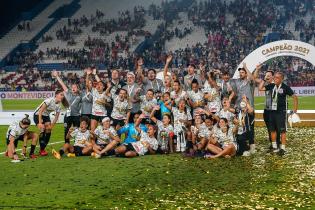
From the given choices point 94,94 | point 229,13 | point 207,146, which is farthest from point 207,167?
point 229,13

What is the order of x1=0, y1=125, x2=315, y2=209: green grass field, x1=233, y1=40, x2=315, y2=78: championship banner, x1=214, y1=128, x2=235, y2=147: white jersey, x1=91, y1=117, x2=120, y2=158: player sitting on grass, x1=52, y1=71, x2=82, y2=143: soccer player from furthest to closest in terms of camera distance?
x1=233, y1=40, x2=315, y2=78: championship banner, x1=52, y1=71, x2=82, y2=143: soccer player, x1=91, y1=117, x2=120, y2=158: player sitting on grass, x1=214, y1=128, x2=235, y2=147: white jersey, x1=0, y1=125, x2=315, y2=209: green grass field

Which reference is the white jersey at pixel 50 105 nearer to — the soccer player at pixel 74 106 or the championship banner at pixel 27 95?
the soccer player at pixel 74 106

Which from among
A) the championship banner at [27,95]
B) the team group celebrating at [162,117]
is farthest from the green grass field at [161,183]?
the championship banner at [27,95]

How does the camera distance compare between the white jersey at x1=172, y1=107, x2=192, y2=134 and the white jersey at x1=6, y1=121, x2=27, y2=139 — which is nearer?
the white jersey at x1=6, y1=121, x2=27, y2=139

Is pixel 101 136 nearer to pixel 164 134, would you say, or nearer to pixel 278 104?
pixel 164 134

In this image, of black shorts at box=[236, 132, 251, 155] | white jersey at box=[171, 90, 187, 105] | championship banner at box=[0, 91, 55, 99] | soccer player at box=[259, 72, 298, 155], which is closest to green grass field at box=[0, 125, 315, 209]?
black shorts at box=[236, 132, 251, 155]

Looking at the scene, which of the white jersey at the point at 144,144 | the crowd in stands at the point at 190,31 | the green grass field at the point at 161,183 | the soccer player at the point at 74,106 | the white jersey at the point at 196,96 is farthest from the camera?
the crowd in stands at the point at 190,31

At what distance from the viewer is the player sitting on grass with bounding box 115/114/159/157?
13.4 meters

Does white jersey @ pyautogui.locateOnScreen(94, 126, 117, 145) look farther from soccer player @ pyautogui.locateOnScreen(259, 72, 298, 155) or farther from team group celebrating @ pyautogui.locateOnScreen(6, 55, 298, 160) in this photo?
soccer player @ pyautogui.locateOnScreen(259, 72, 298, 155)

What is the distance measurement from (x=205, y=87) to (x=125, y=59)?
3455 centimetres

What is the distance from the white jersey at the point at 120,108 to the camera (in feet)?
46.8

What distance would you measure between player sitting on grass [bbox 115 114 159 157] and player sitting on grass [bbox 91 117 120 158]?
0.66ft

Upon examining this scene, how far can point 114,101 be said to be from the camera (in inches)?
565

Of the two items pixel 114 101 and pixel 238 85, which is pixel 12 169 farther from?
pixel 238 85
